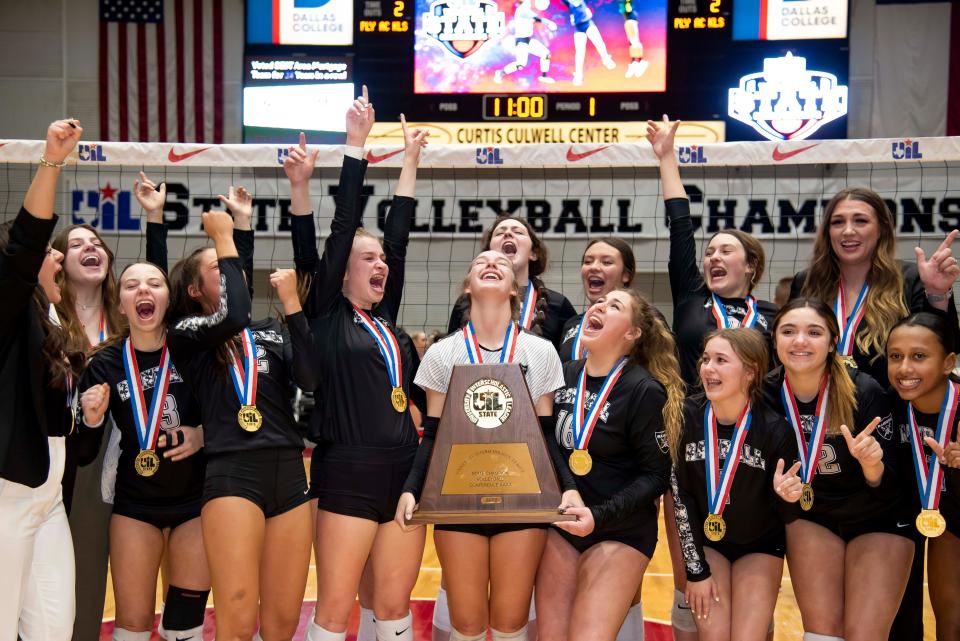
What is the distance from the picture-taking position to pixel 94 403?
3994 millimetres

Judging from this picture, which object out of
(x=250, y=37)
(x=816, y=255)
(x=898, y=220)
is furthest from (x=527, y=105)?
(x=816, y=255)

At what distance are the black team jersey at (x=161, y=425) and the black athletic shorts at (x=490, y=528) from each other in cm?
120

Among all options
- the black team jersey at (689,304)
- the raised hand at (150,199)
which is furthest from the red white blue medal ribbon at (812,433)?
the raised hand at (150,199)

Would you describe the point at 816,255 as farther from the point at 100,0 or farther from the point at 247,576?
the point at 100,0

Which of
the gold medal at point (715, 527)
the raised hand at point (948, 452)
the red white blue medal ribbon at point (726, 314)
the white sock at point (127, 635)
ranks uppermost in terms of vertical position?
the red white blue medal ribbon at point (726, 314)

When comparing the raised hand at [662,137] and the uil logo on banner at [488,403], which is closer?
the uil logo on banner at [488,403]

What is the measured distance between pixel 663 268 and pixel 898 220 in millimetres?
3161

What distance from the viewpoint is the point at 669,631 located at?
5.70m

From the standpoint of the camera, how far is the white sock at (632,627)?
4414 millimetres

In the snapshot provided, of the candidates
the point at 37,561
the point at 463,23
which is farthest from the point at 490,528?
the point at 463,23

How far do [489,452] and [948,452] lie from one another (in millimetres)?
1955

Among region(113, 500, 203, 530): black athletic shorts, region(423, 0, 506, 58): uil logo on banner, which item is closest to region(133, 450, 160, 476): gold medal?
region(113, 500, 203, 530): black athletic shorts

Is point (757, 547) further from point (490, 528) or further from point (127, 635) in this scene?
point (127, 635)

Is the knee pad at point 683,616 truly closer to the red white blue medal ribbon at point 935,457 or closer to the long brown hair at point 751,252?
the red white blue medal ribbon at point 935,457
